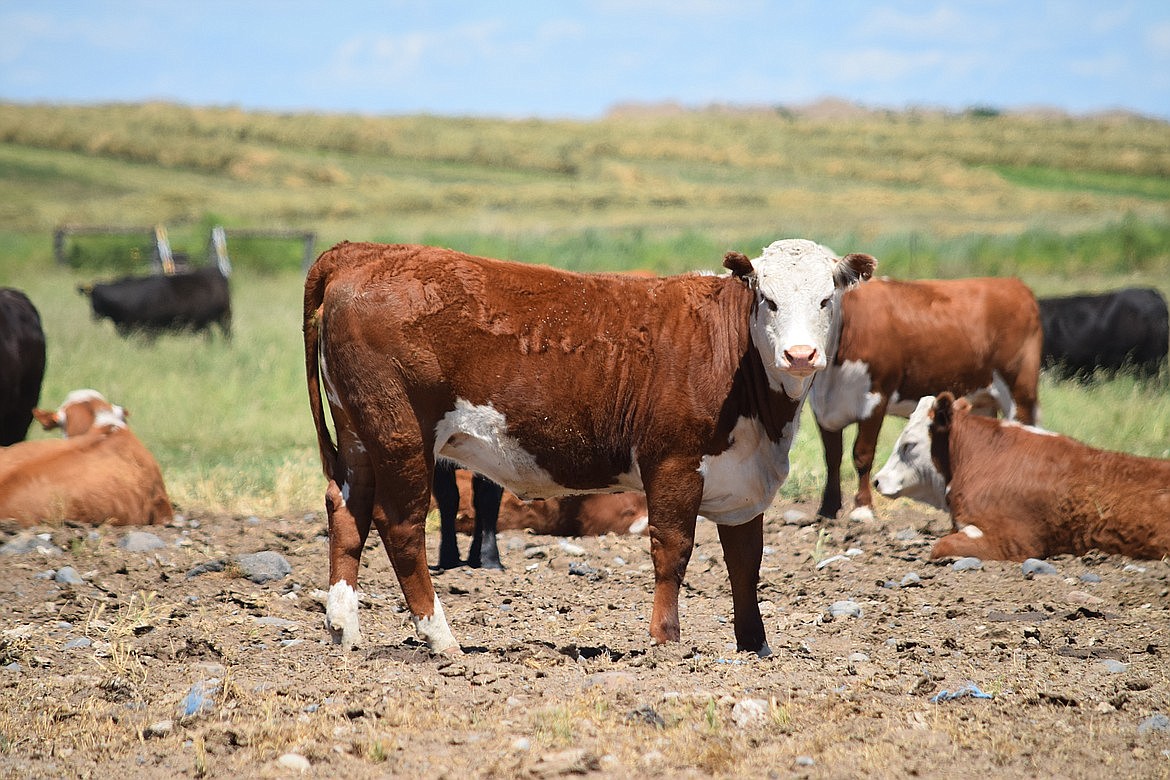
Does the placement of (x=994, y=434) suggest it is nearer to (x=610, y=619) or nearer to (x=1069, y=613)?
(x=1069, y=613)

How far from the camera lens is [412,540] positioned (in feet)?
20.4

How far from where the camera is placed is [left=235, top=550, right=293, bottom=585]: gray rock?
818 centimetres

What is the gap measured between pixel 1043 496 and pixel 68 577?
673 centimetres

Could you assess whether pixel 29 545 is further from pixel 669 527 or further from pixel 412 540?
pixel 669 527

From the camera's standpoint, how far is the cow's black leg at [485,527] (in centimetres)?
883

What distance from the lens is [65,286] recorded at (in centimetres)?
3033

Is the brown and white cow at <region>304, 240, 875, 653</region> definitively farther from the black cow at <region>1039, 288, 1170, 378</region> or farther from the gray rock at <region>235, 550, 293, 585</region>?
the black cow at <region>1039, 288, 1170, 378</region>

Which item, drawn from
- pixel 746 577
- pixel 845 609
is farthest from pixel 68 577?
pixel 845 609

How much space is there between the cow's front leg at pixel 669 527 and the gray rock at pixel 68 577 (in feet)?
12.6

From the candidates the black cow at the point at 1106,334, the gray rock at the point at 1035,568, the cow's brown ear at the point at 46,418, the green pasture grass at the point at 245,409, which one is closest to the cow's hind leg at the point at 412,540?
the gray rock at the point at 1035,568

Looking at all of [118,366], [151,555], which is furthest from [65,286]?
[151,555]

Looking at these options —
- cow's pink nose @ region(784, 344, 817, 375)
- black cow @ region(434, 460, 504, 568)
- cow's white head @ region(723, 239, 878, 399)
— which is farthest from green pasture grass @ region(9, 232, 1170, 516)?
cow's pink nose @ region(784, 344, 817, 375)

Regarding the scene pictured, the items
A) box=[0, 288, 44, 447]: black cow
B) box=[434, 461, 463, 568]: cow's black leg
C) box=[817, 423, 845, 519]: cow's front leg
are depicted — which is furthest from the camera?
box=[0, 288, 44, 447]: black cow

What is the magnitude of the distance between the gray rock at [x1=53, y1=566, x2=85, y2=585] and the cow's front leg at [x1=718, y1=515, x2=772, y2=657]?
4.10m
